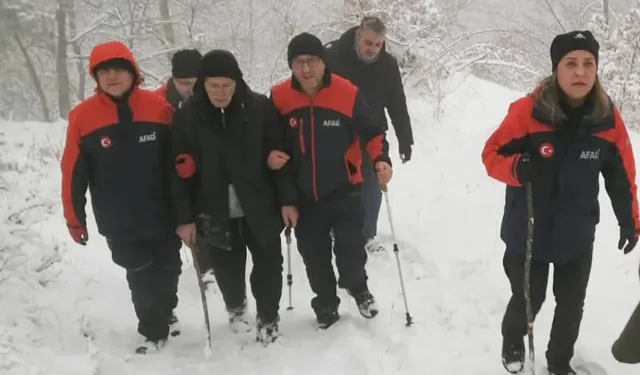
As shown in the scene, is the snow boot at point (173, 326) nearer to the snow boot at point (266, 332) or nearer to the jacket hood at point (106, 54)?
the snow boot at point (266, 332)

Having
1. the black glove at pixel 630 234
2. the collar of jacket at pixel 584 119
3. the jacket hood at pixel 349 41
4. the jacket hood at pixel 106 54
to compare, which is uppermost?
the jacket hood at pixel 349 41

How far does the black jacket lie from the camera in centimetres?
417

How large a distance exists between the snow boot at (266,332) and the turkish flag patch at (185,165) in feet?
4.33

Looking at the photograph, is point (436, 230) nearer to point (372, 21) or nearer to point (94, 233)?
point (372, 21)

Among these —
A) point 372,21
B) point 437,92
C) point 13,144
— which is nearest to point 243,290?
point 372,21

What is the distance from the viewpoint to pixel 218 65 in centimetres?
399

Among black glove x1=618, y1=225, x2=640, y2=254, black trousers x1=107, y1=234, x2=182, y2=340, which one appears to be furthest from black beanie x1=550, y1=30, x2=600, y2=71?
black trousers x1=107, y1=234, x2=182, y2=340

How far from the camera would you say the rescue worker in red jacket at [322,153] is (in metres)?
4.32

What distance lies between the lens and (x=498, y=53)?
43.5ft

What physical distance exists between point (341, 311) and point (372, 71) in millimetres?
2232

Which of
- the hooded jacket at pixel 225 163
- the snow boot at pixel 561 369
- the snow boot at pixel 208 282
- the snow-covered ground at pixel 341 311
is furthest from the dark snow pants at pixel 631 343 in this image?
the snow boot at pixel 208 282

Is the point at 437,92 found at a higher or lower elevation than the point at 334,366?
higher

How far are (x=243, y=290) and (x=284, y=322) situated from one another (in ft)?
1.68

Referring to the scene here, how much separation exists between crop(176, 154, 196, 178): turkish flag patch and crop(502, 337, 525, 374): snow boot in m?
2.49
